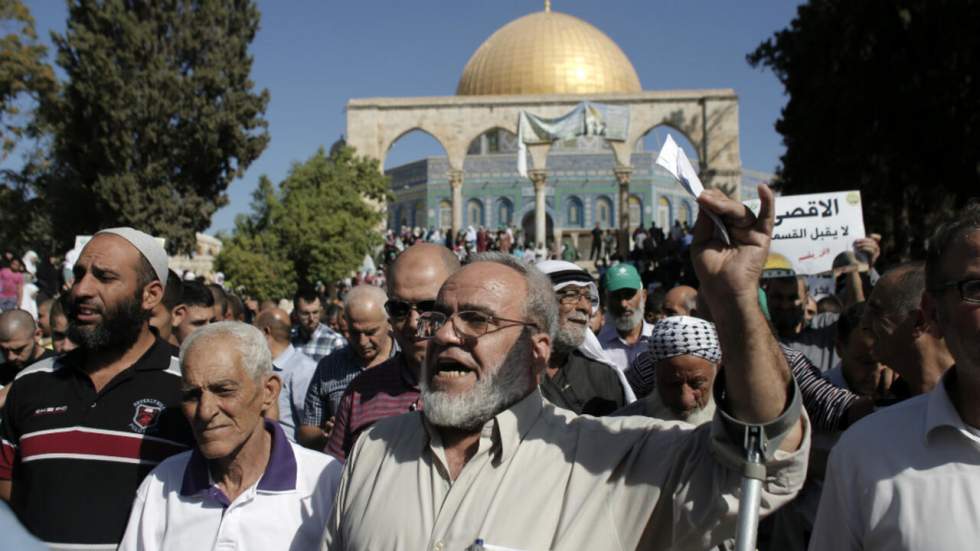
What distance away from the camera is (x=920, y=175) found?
1680 centimetres

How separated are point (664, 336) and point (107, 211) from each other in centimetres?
2727

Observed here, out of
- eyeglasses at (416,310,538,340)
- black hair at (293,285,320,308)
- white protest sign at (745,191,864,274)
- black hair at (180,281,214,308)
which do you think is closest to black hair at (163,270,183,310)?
black hair at (180,281,214,308)

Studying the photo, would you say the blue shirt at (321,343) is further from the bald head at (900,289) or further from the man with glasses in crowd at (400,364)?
the bald head at (900,289)

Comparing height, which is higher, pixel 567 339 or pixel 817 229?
pixel 817 229

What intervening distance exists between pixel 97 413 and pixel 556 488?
1.64 metres

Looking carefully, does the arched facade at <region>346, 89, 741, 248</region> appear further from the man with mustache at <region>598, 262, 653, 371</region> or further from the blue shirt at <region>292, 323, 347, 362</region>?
the man with mustache at <region>598, 262, 653, 371</region>

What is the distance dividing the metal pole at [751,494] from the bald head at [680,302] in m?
3.50

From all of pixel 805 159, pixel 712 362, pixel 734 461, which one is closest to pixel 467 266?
pixel 734 461

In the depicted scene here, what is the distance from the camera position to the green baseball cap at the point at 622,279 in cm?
534

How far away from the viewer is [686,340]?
315 cm

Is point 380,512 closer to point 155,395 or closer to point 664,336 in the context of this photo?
point 155,395

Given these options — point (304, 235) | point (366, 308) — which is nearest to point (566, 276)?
point (366, 308)

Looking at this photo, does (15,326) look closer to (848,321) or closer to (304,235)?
(848,321)

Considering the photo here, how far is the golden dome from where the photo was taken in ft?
157
